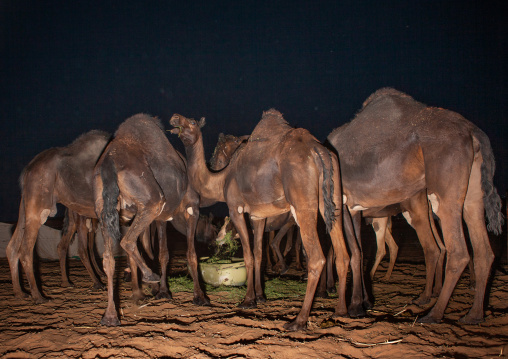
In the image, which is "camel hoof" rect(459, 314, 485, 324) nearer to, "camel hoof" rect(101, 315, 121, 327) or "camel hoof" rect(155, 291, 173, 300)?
"camel hoof" rect(101, 315, 121, 327)

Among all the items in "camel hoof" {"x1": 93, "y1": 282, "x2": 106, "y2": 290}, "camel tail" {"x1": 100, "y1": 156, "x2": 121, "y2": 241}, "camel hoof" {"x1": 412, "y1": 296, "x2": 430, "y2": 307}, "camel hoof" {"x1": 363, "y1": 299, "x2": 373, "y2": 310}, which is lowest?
"camel hoof" {"x1": 93, "y1": 282, "x2": 106, "y2": 290}

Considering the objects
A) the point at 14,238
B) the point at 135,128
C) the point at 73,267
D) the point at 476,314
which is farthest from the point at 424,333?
the point at 73,267

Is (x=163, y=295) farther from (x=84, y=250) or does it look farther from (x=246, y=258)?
(x=84, y=250)

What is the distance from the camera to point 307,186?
518 centimetres

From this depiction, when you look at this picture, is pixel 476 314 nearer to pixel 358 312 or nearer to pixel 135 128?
pixel 358 312

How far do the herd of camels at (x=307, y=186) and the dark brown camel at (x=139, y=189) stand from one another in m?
0.02

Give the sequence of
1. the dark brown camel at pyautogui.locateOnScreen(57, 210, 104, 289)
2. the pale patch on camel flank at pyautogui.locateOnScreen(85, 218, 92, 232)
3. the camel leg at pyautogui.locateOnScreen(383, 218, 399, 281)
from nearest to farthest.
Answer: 1. the camel leg at pyautogui.locateOnScreen(383, 218, 399, 281)
2. the dark brown camel at pyautogui.locateOnScreen(57, 210, 104, 289)
3. the pale patch on camel flank at pyautogui.locateOnScreen(85, 218, 92, 232)

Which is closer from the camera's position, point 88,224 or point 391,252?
point 391,252

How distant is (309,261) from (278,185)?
141 centimetres

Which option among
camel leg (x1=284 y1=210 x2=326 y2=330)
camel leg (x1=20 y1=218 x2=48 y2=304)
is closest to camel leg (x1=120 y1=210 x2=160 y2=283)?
camel leg (x1=284 y1=210 x2=326 y2=330)

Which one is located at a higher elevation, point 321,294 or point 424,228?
point 424,228

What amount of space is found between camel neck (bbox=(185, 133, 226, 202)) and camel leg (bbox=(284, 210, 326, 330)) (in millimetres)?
2581

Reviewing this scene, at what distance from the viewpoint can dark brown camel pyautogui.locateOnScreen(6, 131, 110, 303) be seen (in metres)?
6.91

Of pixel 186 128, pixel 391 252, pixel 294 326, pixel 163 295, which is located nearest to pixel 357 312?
pixel 294 326
